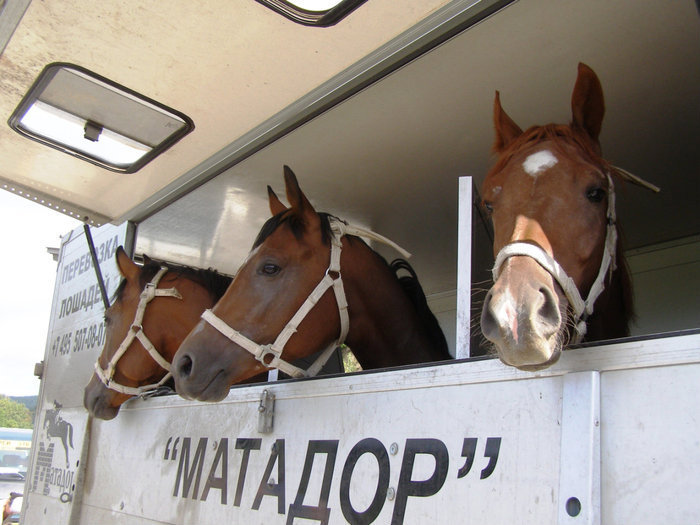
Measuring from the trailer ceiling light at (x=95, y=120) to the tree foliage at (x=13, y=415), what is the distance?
208ft

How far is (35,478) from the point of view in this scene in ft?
13.4

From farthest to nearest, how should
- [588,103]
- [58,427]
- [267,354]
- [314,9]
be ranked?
[58,427], [267,354], [588,103], [314,9]

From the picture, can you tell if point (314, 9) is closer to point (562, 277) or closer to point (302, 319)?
point (562, 277)

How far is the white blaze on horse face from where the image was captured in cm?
155

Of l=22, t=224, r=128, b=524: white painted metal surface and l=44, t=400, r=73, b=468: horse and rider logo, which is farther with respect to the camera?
l=44, t=400, r=73, b=468: horse and rider logo

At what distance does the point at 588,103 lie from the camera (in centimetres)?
176

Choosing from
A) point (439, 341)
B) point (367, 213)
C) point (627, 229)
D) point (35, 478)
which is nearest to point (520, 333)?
point (439, 341)

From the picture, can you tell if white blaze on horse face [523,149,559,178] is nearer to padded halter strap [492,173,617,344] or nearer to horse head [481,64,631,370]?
horse head [481,64,631,370]

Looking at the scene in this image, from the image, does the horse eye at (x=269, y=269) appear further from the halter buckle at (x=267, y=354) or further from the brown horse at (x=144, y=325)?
the brown horse at (x=144, y=325)

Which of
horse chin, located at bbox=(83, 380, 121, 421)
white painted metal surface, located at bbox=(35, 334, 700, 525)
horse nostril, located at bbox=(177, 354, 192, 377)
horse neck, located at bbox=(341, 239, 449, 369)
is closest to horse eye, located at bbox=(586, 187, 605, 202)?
white painted metal surface, located at bbox=(35, 334, 700, 525)

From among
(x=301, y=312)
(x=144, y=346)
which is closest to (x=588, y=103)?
(x=301, y=312)

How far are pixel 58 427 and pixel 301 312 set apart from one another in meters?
2.69

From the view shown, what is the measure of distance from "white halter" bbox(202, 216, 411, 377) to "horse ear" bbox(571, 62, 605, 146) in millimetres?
890

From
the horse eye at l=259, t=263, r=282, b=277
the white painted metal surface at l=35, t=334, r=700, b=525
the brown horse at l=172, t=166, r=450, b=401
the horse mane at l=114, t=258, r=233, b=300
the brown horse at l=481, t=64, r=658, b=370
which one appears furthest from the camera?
the horse mane at l=114, t=258, r=233, b=300
